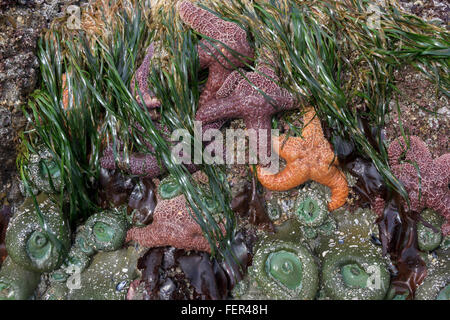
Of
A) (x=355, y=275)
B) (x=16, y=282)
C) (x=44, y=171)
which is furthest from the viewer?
(x=44, y=171)

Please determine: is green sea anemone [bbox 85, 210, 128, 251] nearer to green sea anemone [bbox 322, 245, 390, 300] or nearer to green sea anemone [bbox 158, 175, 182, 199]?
green sea anemone [bbox 158, 175, 182, 199]

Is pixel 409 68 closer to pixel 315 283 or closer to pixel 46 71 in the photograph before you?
pixel 315 283

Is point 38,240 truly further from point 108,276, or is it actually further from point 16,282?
point 108,276

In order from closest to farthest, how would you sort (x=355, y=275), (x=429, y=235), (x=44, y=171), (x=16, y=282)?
(x=355, y=275)
(x=429, y=235)
(x=16, y=282)
(x=44, y=171)

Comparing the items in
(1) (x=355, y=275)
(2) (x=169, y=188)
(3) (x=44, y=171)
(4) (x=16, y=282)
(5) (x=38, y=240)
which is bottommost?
(4) (x=16, y=282)

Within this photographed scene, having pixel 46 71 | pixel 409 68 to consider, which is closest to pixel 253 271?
pixel 409 68

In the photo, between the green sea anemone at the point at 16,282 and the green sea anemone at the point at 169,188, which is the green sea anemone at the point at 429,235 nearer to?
the green sea anemone at the point at 169,188

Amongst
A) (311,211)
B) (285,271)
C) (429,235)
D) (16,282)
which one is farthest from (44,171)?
(429,235)

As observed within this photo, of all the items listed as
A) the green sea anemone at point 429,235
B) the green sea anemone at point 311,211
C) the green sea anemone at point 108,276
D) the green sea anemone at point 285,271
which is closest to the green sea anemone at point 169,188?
the green sea anemone at point 108,276

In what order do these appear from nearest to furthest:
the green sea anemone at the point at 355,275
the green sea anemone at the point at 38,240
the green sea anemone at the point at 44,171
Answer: the green sea anemone at the point at 355,275 < the green sea anemone at the point at 38,240 < the green sea anemone at the point at 44,171
